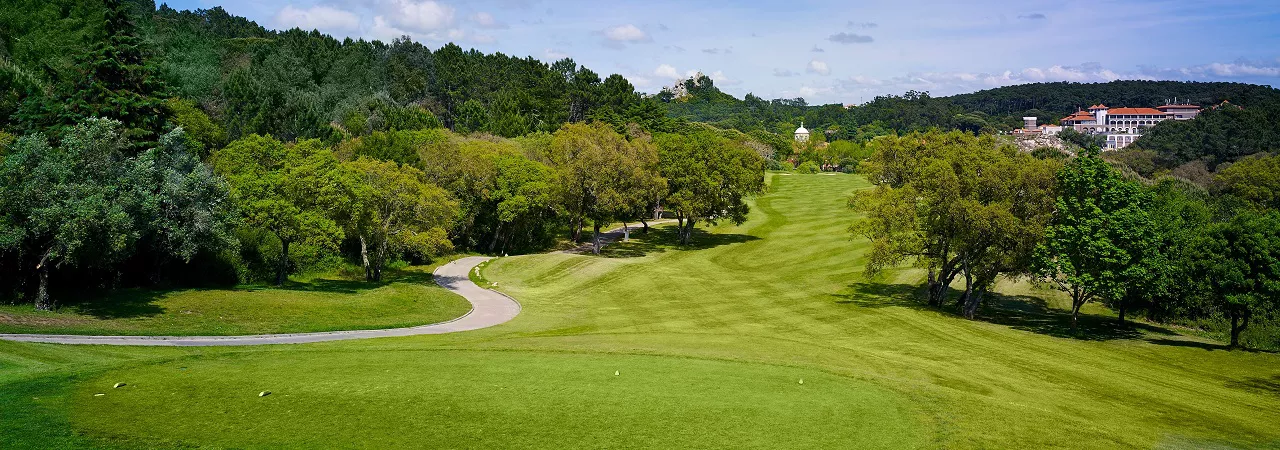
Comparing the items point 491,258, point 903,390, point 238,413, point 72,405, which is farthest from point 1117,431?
point 491,258

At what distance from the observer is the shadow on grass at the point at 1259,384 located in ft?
92.2

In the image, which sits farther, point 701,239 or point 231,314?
point 701,239

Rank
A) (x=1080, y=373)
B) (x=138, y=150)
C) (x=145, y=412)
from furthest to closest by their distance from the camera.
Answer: (x=138, y=150), (x=1080, y=373), (x=145, y=412)

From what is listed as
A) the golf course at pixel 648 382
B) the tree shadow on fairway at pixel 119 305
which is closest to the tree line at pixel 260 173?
the tree shadow on fairway at pixel 119 305

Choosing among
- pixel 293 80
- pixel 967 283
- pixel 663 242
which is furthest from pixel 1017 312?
pixel 293 80

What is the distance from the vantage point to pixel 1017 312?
4922 cm

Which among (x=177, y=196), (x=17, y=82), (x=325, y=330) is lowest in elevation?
(x=325, y=330)

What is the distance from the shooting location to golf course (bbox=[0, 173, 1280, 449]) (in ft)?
55.6

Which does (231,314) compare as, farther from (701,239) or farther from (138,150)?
(701,239)

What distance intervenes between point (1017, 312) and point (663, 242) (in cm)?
3800

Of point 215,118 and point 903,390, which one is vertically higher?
point 215,118

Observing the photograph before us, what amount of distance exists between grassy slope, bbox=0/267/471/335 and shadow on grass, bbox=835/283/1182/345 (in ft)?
87.8

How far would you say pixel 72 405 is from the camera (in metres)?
17.2

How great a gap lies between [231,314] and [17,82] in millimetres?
40558
